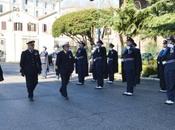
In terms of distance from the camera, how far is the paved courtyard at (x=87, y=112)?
9.64m

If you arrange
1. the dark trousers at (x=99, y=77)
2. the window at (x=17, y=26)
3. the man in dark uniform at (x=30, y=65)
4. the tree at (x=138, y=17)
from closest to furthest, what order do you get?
1. the man in dark uniform at (x=30, y=65)
2. the dark trousers at (x=99, y=77)
3. the tree at (x=138, y=17)
4. the window at (x=17, y=26)

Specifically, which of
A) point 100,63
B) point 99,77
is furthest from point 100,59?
point 99,77

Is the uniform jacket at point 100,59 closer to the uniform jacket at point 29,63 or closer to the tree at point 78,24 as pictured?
the uniform jacket at point 29,63

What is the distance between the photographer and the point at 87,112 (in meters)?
11.4

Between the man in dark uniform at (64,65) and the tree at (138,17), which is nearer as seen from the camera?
the man in dark uniform at (64,65)

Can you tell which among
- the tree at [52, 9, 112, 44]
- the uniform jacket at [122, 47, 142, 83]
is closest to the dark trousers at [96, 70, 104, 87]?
the uniform jacket at [122, 47, 142, 83]

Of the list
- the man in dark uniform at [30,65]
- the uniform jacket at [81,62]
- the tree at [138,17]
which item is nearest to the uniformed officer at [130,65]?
the man in dark uniform at [30,65]

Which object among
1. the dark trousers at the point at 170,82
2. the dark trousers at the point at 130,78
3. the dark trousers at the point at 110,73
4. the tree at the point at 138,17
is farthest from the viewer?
the tree at the point at 138,17

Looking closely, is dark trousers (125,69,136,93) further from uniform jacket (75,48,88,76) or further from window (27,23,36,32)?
window (27,23,36,32)

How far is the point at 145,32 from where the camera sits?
2594 centimetres

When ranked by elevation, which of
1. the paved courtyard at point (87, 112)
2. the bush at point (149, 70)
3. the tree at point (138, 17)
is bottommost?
the paved courtyard at point (87, 112)

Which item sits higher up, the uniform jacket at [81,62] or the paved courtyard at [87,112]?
the uniform jacket at [81,62]

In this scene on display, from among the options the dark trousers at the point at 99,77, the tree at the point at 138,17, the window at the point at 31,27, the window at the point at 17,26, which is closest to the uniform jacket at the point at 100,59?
the dark trousers at the point at 99,77

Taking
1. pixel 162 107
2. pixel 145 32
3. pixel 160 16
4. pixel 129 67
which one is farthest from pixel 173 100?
pixel 145 32
